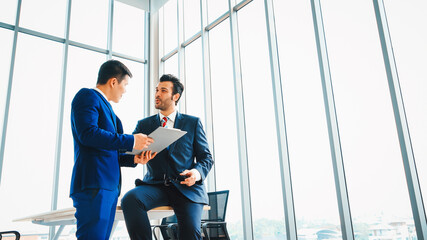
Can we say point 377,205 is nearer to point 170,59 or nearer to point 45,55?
point 170,59

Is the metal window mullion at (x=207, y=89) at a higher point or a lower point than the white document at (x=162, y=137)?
higher

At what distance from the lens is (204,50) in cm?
465

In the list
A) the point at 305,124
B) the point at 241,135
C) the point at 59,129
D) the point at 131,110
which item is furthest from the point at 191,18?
the point at 305,124

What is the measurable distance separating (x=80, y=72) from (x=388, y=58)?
13.1 ft

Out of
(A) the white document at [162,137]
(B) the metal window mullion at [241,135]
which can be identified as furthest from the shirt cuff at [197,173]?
(B) the metal window mullion at [241,135]

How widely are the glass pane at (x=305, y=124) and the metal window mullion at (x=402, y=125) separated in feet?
2.12

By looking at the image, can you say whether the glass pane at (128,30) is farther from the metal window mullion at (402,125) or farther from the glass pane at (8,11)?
the metal window mullion at (402,125)

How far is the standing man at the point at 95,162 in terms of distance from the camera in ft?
4.42

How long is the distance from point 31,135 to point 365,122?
153 inches

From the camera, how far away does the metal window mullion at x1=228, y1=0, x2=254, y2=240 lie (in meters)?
3.60

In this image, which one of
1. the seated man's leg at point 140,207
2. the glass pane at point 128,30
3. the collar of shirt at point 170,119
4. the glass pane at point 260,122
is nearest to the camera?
the seated man's leg at point 140,207

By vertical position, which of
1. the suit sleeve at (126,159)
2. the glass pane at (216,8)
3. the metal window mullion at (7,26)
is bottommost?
the suit sleeve at (126,159)

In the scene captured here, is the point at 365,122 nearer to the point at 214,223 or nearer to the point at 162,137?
the point at 214,223

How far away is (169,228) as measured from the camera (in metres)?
2.83
